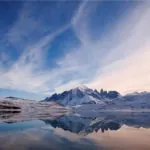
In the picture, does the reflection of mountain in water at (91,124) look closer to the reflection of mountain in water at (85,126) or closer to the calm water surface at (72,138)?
the reflection of mountain in water at (85,126)

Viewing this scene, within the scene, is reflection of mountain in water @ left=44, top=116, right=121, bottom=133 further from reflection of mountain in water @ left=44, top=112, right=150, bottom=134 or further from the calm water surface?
the calm water surface

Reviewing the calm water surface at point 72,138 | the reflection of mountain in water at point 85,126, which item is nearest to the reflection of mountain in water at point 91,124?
the reflection of mountain in water at point 85,126

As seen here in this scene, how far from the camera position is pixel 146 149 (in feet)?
108

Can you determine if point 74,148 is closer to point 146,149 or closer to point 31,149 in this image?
point 31,149

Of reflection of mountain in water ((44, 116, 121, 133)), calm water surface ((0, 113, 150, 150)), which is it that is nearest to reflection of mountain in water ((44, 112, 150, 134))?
reflection of mountain in water ((44, 116, 121, 133))

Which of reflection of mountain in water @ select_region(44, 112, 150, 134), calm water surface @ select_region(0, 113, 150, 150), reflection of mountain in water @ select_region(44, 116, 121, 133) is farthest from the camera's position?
reflection of mountain in water @ select_region(44, 112, 150, 134)

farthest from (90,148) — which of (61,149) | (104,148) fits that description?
(61,149)

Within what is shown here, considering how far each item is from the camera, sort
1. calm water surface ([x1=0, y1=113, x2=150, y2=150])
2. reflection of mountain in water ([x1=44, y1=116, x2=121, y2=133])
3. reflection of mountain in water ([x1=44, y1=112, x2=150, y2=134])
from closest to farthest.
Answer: calm water surface ([x1=0, y1=113, x2=150, y2=150])
reflection of mountain in water ([x1=44, y1=116, x2=121, y2=133])
reflection of mountain in water ([x1=44, y1=112, x2=150, y2=134])

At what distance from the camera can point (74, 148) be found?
3366 cm

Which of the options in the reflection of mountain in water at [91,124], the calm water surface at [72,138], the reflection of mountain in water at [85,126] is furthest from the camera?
the reflection of mountain in water at [91,124]

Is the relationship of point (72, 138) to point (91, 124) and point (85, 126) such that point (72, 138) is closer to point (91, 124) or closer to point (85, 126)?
point (85, 126)

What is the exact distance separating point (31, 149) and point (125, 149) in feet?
41.9

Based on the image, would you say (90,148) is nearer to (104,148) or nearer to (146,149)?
(104,148)

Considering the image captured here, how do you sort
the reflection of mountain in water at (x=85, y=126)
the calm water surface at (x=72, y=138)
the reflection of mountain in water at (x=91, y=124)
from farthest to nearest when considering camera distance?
1. the reflection of mountain in water at (x=91, y=124)
2. the reflection of mountain in water at (x=85, y=126)
3. the calm water surface at (x=72, y=138)
